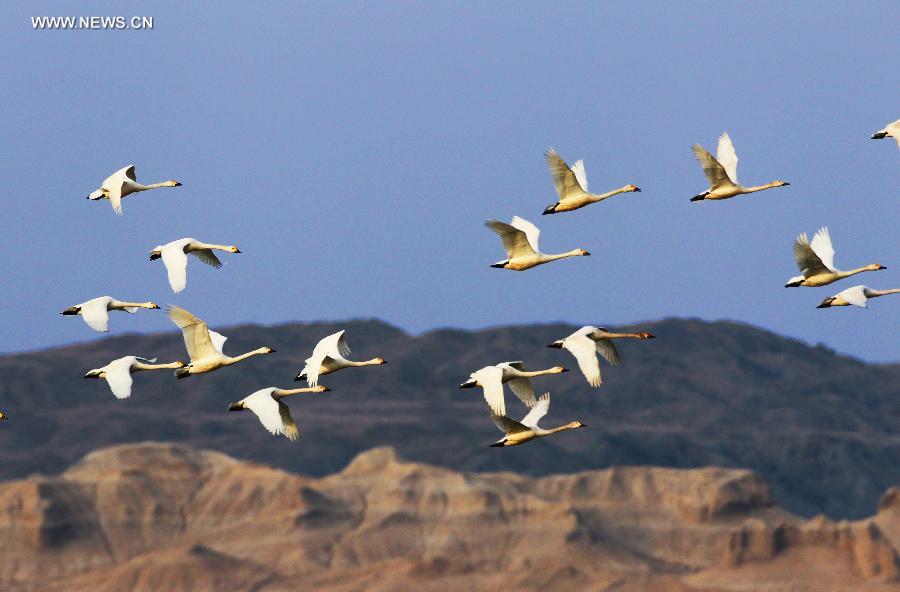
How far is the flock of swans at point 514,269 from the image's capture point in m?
40.2

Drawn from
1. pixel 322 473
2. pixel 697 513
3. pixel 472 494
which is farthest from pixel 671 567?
pixel 322 473

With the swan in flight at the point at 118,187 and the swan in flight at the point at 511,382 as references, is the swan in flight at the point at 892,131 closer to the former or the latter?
the swan in flight at the point at 511,382

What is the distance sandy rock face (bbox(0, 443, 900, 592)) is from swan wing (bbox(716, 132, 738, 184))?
73334mm

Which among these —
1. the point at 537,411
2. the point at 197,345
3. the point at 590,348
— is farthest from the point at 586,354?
the point at 197,345

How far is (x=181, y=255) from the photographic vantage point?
42.0 metres

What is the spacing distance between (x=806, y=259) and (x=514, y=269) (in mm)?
6074

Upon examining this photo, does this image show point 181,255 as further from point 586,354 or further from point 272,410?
point 586,354

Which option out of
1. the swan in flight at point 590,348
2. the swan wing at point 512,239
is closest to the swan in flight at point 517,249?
the swan wing at point 512,239

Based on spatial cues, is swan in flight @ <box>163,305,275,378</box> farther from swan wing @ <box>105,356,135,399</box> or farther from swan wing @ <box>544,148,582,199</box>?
swan wing @ <box>544,148,582,199</box>

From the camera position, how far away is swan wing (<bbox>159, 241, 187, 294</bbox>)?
133 feet

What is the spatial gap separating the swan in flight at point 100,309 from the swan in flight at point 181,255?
1.74 meters

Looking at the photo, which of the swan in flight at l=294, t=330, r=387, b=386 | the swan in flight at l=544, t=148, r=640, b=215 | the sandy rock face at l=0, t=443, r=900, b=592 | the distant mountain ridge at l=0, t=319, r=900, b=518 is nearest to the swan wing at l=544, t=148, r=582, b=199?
the swan in flight at l=544, t=148, r=640, b=215

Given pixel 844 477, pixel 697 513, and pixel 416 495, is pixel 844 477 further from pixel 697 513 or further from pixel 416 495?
pixel 416 495

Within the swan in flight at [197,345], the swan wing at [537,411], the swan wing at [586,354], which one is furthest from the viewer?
the swan wing at [537,411]
